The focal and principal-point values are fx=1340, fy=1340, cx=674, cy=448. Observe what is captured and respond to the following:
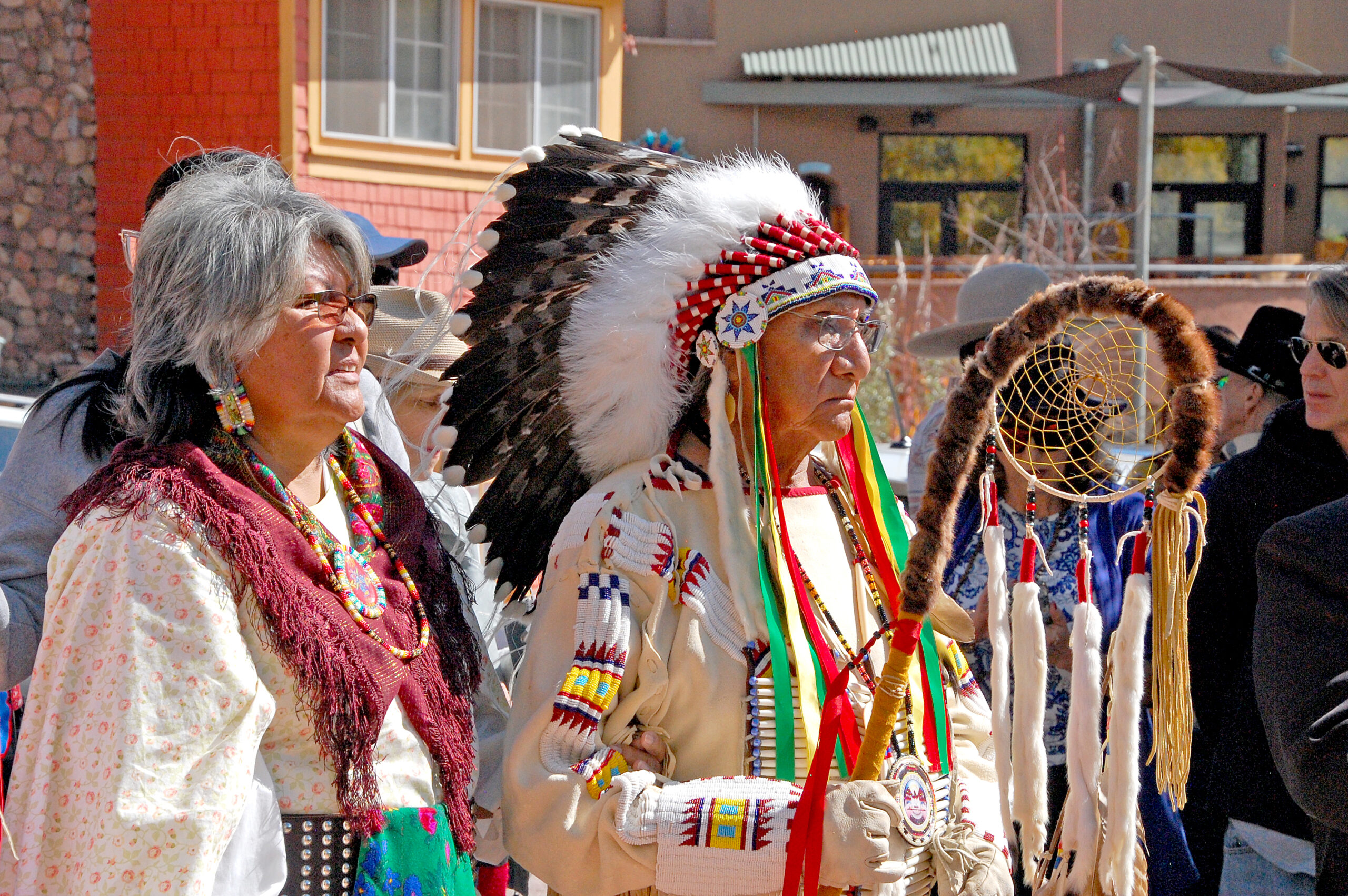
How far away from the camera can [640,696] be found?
91.4 inches

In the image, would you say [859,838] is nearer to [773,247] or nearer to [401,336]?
[773,247]

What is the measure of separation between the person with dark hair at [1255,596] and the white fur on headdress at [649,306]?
1.18 m

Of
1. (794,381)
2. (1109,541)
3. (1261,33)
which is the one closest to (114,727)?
(794,381)

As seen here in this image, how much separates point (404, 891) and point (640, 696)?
0.50 meters

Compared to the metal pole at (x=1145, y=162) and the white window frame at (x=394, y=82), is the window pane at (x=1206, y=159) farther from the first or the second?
the white window frame at (x=394, y=82)

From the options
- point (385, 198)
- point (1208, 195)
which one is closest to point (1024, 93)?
point (1208, 195)

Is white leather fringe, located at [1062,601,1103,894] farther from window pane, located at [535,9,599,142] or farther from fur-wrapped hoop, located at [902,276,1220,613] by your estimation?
window pane, located at [535,9,599,142]

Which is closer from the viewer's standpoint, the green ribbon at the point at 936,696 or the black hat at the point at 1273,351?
the green ribbon at the point at 936,696

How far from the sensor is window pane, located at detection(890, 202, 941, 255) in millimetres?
16469

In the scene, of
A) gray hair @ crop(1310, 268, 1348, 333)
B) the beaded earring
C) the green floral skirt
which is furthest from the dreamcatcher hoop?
the beaded earring

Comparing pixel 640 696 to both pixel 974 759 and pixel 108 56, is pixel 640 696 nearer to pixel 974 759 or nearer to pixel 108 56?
pixel 974 759

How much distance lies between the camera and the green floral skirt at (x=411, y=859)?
214 centimetres

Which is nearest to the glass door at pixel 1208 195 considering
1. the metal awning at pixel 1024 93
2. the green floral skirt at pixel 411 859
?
the metal awning at pixel 1024 93

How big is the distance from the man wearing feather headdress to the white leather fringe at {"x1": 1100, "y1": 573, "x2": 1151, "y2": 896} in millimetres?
331
